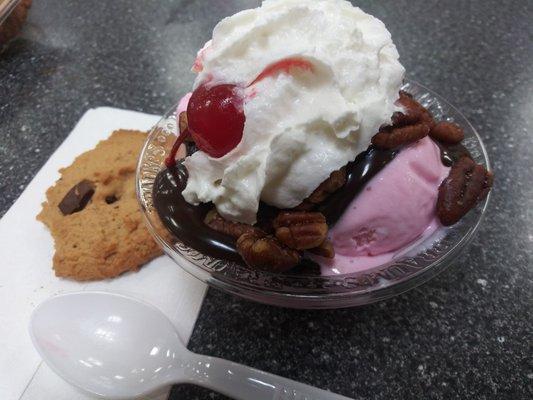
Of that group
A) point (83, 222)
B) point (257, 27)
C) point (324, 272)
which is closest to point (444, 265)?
point (324, 272)

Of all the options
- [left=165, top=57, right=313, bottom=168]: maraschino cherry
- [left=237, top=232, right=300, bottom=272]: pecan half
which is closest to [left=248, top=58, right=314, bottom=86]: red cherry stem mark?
[left=165, top=57, right=313, bottom=168]: maraschino cherry

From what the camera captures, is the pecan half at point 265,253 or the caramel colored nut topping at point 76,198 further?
the caramel colored nut topping at point 76,198

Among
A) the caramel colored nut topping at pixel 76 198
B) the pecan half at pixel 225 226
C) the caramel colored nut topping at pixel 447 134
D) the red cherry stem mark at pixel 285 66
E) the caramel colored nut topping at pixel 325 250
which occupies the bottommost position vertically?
the caramel colored nut topping at pixel 76 198

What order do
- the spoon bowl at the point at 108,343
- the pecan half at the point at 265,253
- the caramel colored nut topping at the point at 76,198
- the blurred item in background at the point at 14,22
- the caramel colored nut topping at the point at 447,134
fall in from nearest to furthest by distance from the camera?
1. the pecan half at the point at 265,253
2. the spoon bowl at the point at 108,343
3. the caramel colored nut topping at the point at 447,134
4. the caramel colored nut topping at the point at 76,198
5. the blurred item in background at the point at 14,22

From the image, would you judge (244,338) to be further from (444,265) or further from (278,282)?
(444,265)

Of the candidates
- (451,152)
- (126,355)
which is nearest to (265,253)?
(126,355)

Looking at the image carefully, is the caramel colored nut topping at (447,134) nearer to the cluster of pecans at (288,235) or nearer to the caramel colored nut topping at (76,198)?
the cluster of pecans at (288,235)

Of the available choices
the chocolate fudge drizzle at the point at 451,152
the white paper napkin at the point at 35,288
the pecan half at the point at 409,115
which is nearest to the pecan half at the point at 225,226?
the white paper napkin at the point at 35,288
